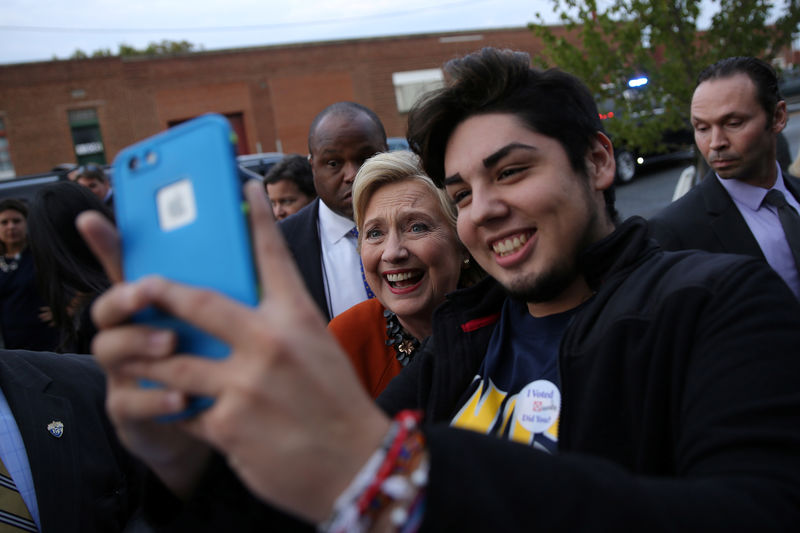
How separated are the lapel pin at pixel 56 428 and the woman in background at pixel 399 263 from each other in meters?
1.03

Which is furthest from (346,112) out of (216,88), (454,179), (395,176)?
(216,88)

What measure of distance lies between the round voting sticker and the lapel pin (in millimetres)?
1420

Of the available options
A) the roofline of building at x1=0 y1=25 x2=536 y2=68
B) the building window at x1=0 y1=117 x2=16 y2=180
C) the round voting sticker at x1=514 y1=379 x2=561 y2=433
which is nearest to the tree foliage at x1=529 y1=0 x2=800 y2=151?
the round voting sticker at x1=514 y1=379 x2=561 y2=433

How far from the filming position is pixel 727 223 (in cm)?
295

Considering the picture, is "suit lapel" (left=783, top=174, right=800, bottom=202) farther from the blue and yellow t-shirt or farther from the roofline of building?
the roofline of building

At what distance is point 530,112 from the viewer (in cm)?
163

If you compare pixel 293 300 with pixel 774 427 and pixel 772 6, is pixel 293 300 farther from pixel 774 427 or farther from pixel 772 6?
pixel 772 6

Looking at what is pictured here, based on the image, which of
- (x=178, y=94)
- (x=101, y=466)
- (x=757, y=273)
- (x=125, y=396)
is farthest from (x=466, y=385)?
(x=178, y=94)

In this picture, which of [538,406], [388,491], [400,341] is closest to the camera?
[388,491]

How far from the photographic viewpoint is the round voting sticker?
1.35m

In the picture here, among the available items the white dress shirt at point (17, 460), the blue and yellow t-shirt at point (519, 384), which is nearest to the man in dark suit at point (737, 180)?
the blue and yellow t-shirt at point (519, 384)

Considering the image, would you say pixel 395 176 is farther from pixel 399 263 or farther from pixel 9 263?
pixel 9 263

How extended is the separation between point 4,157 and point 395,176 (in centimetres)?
2609

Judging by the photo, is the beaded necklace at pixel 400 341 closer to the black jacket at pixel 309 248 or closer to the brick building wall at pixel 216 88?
the black jacket at pixel 309 248
